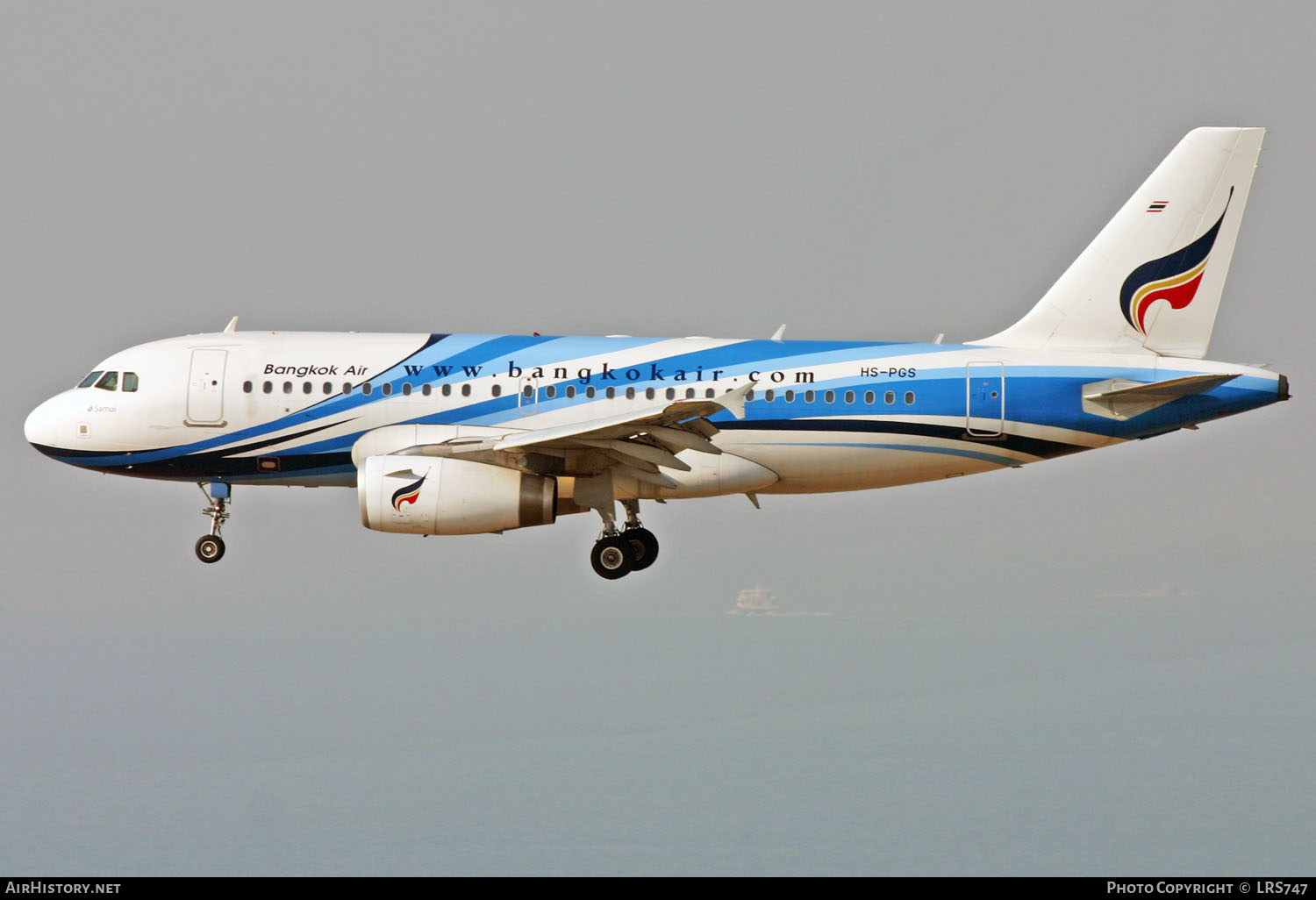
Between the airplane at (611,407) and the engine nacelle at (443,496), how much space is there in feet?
0.91

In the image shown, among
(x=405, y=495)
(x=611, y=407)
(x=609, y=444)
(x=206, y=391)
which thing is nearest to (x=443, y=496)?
(x=405, y=495)

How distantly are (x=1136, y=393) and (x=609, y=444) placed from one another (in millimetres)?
9804

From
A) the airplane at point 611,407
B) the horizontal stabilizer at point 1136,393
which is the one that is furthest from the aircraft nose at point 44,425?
the horizontal stabilizer at point 1136,393

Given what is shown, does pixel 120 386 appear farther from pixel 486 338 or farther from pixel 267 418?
pixel 486 338

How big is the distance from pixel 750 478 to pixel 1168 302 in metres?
9.01

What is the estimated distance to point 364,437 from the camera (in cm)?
2733

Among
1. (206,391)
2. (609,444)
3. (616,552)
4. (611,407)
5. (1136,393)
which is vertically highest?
(1136,393)

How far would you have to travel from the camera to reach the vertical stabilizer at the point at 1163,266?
2922 cm

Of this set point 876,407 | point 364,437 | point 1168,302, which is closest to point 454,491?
point 364,437

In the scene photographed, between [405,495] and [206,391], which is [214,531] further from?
[405,495]

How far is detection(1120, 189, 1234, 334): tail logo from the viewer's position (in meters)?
29.3

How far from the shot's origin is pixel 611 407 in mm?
27422

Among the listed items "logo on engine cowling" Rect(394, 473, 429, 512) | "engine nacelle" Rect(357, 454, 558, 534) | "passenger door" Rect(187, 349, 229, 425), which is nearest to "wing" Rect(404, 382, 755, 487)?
"engine nacelle" Rect(357, 454, 558, 534)

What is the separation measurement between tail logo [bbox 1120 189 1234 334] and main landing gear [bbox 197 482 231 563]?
697 inches
